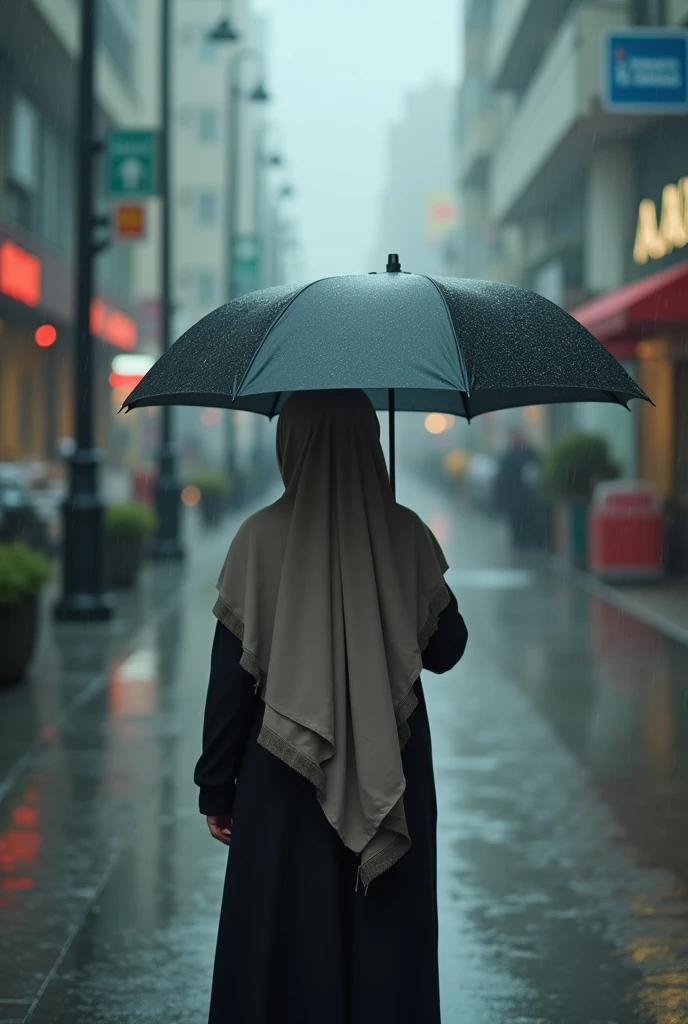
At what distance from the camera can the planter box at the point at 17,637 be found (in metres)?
10.0

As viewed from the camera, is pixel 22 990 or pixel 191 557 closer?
pixel 22 990

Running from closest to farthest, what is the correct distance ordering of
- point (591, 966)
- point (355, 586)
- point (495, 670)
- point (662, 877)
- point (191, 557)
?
point (355, 586)
point (591, 966)
point (662, 877)
point (495, 670)
point (191, 557)

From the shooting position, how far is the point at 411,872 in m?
3.57

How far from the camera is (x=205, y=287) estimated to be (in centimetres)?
8262

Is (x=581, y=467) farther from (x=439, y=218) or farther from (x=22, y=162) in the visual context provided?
(x=439, y=218)

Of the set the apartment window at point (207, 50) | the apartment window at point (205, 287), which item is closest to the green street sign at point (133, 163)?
the apartment window at point (205, 287)

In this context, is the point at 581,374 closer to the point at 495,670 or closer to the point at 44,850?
the point at 44,850

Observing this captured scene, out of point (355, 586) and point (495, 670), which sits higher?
point (355, 586)

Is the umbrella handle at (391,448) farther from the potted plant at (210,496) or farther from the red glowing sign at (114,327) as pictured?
the red glowing sign at (114,327)

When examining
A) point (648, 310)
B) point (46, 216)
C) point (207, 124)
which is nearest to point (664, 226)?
point (648, 310)

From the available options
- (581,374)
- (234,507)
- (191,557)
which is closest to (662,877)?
(581,374)

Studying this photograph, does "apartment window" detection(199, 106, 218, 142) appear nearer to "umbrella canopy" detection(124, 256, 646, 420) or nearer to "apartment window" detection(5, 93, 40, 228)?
"apartment window" detection(5, 93, 40, 228)

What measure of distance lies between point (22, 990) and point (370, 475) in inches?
91.8

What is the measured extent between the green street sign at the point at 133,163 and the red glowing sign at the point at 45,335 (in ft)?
61.3
